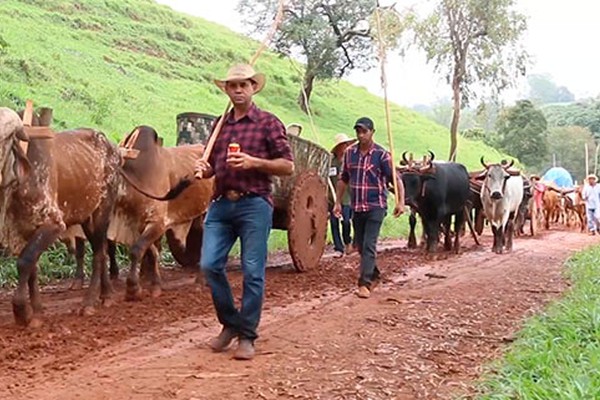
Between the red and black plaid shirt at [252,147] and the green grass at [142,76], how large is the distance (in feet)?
25.5

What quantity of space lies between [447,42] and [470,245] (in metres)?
13.4

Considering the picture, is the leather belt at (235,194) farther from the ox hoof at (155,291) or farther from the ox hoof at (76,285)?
the ox hoof at (76,285)

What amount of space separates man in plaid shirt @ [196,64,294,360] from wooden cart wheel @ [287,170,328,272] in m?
4.07

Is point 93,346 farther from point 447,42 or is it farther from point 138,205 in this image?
point 447,42

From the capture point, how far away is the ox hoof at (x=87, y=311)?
694 centimetres

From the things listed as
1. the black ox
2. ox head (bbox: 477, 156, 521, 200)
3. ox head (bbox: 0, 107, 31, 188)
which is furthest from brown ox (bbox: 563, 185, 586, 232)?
ox head (bbox: 0, 107, 31, 188)

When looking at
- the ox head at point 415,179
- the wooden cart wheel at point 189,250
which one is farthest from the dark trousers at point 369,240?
the ox head at point 415,179

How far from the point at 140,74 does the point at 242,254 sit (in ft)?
69.8

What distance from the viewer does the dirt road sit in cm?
487

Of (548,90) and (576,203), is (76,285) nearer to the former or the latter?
(576,203)

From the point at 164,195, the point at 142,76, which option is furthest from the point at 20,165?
the point at 142,76

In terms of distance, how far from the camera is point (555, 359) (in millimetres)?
5062

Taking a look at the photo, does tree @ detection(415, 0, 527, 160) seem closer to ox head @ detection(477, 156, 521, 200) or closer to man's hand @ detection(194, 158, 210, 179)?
ox head @ detection(477, 156, 521, 200)

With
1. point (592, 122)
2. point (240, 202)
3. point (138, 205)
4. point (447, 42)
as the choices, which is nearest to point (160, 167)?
point (138, 205)
